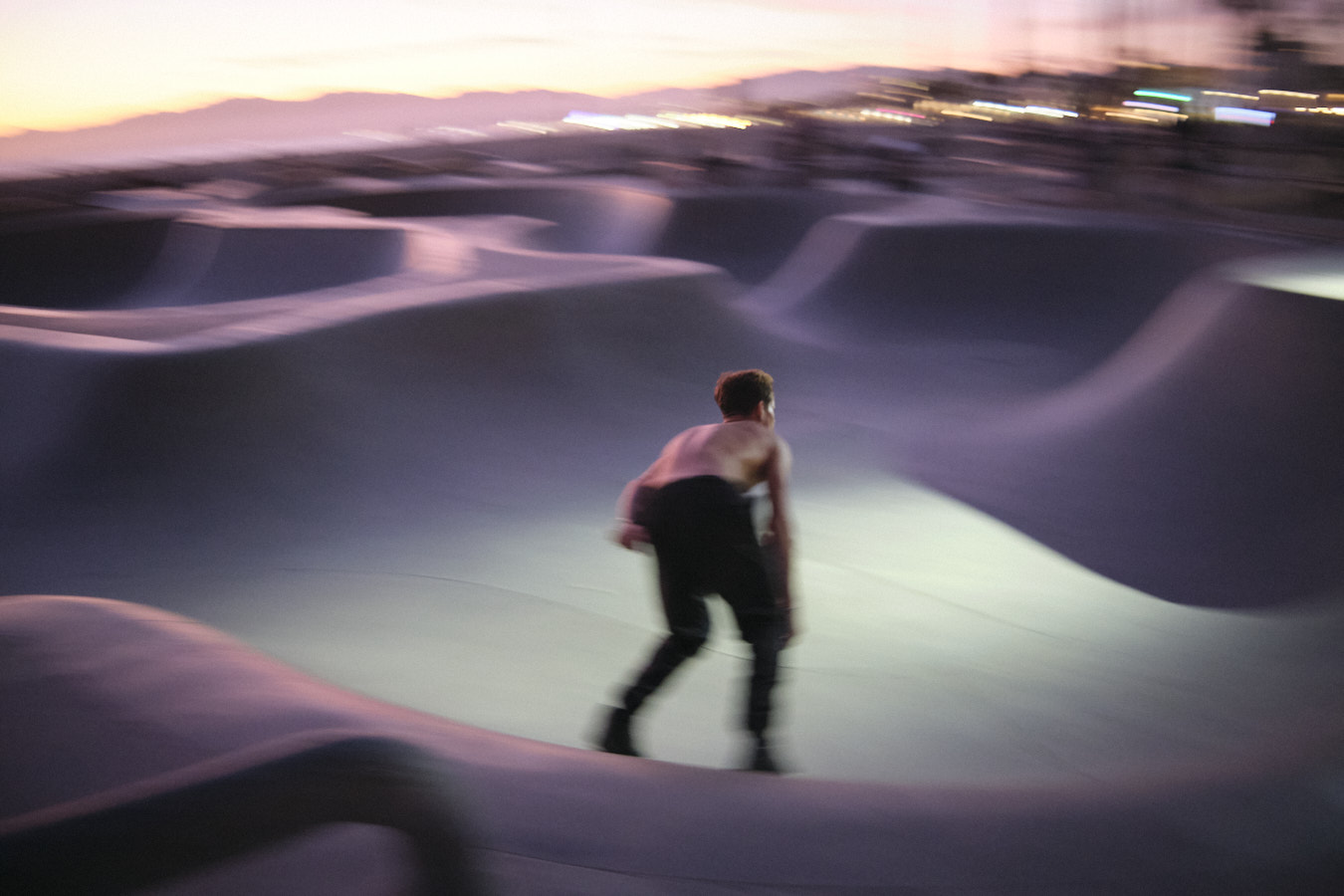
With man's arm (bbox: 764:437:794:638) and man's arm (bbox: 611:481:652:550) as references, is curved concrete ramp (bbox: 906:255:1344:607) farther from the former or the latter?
man's arm (bbox: 611:481:652:550)

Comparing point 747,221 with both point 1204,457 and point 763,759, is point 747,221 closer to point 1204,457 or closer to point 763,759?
point 1204,457

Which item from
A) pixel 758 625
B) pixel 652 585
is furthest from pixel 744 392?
pixel 652 585

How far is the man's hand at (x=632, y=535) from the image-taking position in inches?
115

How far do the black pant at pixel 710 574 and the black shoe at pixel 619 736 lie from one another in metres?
0.17

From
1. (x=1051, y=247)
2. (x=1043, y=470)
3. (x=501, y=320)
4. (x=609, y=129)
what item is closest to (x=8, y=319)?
(x=501, y=320)

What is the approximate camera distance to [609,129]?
135 feet

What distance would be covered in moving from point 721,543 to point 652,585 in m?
2.67

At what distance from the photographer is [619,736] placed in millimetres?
3051

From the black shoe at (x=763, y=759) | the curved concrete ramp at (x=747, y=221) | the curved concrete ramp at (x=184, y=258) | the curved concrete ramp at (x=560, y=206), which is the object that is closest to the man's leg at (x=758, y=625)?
the black shoe at (x=763, y=759)

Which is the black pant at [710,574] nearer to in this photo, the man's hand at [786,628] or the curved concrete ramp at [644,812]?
the man's hand at [786,628]

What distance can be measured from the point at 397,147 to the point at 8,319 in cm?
3106

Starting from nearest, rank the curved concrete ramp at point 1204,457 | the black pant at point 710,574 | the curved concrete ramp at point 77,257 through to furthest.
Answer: the black pant at point 710,574, the curved concrete ramp at point 1204,457, the curved concrete ramp at point 77,257

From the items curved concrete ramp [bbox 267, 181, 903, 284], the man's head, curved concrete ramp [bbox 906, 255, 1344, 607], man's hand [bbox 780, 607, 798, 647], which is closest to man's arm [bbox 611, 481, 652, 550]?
the man's head

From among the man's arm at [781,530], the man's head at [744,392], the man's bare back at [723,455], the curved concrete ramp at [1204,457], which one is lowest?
the curved concrete ramp at [1204,457]
